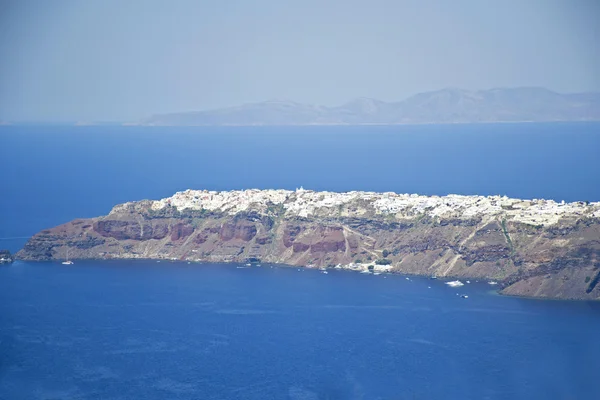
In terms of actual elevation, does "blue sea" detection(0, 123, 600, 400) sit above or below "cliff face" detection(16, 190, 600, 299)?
below

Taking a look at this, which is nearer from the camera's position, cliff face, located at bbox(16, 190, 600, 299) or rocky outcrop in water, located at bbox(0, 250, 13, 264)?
cliff face, located at bbox(16, 190, 600, 299)

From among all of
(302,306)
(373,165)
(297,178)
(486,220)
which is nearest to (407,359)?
(302,306)

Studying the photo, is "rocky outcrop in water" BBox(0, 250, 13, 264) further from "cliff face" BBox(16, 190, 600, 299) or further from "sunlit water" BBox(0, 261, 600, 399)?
"sunlit water" BBox(0, 261, 600, 399)

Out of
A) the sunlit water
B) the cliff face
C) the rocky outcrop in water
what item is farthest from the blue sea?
the cliff face

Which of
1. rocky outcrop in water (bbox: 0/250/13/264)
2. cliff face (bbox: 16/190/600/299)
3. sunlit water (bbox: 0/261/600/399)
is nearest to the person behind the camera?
sunlit water (bbox: 0/261/600/399)

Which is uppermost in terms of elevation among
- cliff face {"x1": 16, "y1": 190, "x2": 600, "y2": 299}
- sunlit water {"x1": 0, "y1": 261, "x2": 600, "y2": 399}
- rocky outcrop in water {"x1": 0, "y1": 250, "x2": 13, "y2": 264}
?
cliff face {"x1": 16, "y1": 190, "x2": 600, "y2": 299}

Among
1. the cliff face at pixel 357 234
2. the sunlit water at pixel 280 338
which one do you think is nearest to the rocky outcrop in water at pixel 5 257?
the cliff face at pixel 357 234

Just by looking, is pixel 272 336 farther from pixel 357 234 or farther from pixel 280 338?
pixel 357 234

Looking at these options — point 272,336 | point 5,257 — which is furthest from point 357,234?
point 5,257
